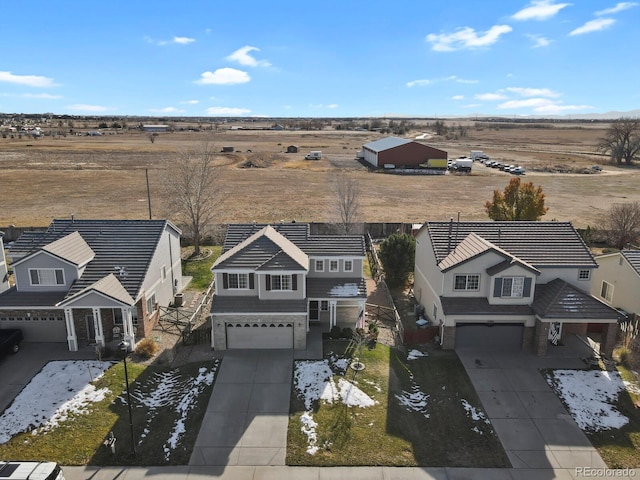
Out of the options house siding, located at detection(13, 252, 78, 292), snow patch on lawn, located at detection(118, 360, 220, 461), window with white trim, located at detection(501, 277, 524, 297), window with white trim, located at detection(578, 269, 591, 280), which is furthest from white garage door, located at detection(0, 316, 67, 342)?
window with white trim, located at detection(578, 269, 591, 280)

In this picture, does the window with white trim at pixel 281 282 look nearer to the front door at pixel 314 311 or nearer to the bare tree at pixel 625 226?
the front door at pixel 314 311

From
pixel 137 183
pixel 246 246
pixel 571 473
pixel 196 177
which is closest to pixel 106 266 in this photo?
pixel 246 246

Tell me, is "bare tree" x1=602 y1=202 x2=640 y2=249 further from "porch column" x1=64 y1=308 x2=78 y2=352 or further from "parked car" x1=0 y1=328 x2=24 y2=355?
"parked car" x1=0 y1=328 x2=24 y2=355

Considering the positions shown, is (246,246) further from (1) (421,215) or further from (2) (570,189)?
(2) (570,189)

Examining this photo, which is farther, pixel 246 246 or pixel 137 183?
pixel 137 183

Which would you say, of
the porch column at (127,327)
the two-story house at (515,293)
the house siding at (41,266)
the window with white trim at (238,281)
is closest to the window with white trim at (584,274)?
the two-story house at (515,293)

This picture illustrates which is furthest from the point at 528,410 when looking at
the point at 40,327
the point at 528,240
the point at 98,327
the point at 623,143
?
the point at 623,143

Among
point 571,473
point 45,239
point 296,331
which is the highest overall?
point 45,239
